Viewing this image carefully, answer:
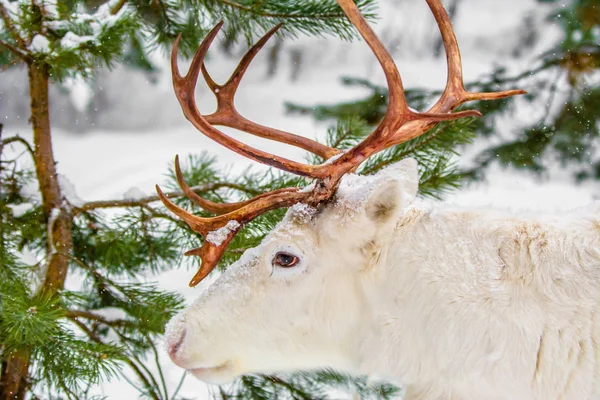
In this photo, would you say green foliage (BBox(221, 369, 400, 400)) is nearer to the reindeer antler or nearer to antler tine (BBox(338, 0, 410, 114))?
the reindeer antler

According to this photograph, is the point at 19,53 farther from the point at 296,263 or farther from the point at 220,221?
the point at 296,263

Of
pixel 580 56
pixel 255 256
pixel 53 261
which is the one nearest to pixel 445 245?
pixel 255 256

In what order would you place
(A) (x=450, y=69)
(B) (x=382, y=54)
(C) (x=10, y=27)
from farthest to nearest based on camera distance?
1. (C) (x=10, y=27)
2. (A) (x=450, y=69)
3. (B) (x=382, y=54)

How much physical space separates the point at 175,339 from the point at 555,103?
3.73 meters

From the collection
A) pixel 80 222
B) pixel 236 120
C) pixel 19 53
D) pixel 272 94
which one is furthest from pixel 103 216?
pixel 272 94

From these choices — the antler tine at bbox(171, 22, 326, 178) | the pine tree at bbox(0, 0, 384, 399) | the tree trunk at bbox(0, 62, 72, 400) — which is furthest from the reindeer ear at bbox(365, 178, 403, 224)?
the tree trunk at bbox(0, 62, 72, 400)

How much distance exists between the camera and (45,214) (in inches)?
70.0

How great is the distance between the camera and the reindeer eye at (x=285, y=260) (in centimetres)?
128

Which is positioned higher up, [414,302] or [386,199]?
[386,199]

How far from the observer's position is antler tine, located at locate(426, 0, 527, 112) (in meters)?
1.26

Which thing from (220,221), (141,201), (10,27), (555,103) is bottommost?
(220,221)

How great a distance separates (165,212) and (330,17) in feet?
2.57

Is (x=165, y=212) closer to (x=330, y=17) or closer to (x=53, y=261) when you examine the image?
(x=53, y=261)

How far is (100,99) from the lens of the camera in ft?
24.6
